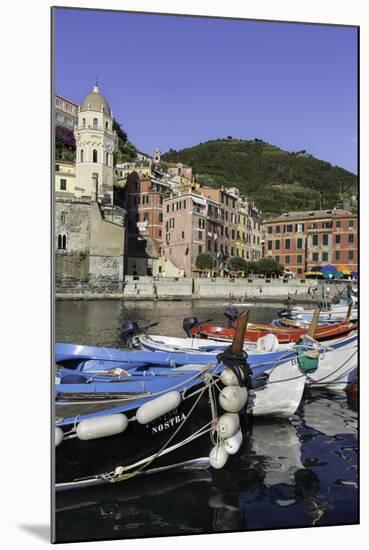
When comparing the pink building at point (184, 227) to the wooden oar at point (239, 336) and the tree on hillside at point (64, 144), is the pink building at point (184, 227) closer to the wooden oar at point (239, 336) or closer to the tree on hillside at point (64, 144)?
the tree on hillside at point (64, 144)

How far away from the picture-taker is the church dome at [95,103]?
3881 millimetres

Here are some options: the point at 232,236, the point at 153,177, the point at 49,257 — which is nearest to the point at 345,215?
the point at 232,236

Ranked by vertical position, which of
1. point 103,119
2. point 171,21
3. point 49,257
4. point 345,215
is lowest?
point 49,257

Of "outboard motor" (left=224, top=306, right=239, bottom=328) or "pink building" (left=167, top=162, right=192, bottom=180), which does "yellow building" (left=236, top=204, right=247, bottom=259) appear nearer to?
"pink building" (left=167, top=162, right=192, bottom=180)

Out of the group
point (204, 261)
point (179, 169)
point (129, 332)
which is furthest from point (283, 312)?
point (179, 169)

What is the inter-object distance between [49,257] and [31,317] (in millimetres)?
403

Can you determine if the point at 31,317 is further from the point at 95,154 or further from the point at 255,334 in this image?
the point at 255,334

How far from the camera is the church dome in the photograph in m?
3.88

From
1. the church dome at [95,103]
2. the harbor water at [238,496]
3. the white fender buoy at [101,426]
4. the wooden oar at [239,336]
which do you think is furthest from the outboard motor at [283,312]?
the church dome at [95,103]

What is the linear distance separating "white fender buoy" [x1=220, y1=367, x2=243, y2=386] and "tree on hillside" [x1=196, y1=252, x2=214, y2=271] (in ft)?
5.07

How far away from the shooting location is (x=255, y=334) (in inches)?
233

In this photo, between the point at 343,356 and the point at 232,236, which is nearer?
the point at 232,236

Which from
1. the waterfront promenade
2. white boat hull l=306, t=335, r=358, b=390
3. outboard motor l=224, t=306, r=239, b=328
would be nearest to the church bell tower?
the waterfront promenade

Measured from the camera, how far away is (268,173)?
4.79 metres
